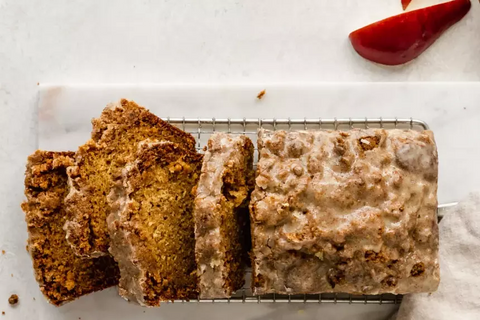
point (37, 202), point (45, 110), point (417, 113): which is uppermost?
point (45, 110)

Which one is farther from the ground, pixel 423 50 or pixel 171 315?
pixel 423 50

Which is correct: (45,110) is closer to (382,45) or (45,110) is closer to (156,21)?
(156,21)

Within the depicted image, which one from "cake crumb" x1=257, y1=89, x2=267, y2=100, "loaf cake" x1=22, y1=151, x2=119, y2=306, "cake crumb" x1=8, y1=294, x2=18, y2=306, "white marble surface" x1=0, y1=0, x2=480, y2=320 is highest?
"white marble surface" x1=0, y1=0, x2=480, y2=320

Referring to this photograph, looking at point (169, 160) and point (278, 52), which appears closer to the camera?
point (169, 160)

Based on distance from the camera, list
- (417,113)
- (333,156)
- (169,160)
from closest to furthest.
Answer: (333,156), (169,160), (417,113)

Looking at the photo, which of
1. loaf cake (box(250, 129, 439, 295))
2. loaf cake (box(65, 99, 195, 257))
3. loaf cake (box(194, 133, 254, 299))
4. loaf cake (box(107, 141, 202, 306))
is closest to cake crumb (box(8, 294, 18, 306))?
loaf cake (box(65, 99, 195, 257))

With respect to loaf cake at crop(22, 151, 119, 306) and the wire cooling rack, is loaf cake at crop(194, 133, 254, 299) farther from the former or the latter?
loaf cake at crop(22, 151, 119, 306)

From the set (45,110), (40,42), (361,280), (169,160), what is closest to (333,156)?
(361,280)
